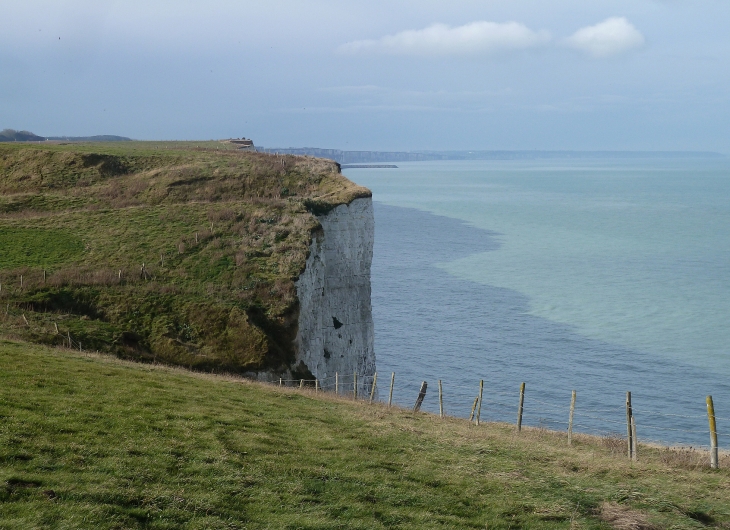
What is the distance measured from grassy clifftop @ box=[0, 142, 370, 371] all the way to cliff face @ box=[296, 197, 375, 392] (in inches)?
53.4

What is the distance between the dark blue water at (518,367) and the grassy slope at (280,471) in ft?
51.3

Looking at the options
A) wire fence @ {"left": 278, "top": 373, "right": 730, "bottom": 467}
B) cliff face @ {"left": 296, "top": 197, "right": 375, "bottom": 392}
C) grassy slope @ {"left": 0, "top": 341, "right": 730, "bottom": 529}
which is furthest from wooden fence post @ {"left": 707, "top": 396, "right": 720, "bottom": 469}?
cliff face @ {"left": 296, "top": 197, "right": 375, "bottom": 392}

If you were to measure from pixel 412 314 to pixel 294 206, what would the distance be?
33.2m

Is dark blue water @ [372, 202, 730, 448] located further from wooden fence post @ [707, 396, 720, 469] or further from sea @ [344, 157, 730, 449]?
wooden fence post @ [707, 396, 720, 469]

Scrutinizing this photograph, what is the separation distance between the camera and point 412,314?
272 feet

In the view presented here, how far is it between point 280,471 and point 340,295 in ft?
120

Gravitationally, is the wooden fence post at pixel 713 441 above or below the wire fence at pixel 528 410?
above

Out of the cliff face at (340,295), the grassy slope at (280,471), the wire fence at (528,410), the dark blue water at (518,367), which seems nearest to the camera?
the grassy slope at (280,471)

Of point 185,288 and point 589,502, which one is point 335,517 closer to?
point 589,502

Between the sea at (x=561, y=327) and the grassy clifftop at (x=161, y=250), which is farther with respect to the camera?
the sea at (x=561, y=327)

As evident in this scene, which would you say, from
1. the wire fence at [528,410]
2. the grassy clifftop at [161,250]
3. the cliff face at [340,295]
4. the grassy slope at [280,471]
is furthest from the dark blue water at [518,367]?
the grassy slope at [280,471]

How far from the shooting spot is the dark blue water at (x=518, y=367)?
50469 mm

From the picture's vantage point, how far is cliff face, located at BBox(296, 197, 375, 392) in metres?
46.8

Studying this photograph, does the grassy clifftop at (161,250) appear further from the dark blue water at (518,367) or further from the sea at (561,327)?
the dark blue water at (518,367)
